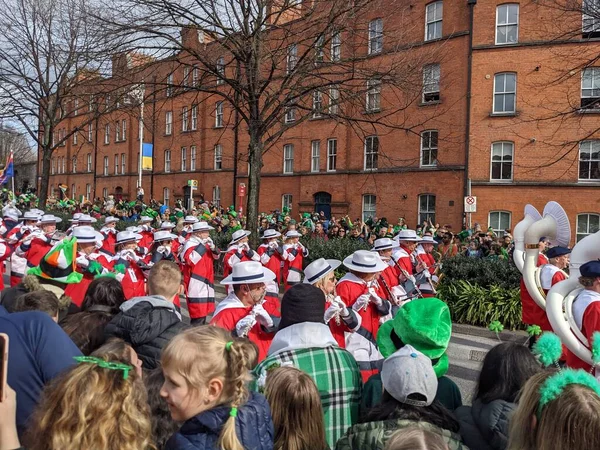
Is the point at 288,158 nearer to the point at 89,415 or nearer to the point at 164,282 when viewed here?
the point at 164,282

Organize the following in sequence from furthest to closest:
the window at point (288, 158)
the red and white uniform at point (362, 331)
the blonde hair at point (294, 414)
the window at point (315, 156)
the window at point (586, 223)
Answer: the window at point (288, 158) < the window at point (315, 156) < the window at point (586, 223) < the red and white uniform at point (362, 331) < the blonde hair at point (294, 414)

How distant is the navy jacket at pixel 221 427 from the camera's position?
2.29m

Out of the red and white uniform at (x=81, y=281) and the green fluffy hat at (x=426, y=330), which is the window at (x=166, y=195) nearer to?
the red and white uniform at (x=81, y=281)

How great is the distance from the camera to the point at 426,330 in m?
3.30

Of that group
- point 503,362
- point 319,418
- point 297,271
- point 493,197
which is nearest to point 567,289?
point 503,362

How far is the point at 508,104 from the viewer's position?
26375 mm

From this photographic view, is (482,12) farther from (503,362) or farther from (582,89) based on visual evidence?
(503,362)

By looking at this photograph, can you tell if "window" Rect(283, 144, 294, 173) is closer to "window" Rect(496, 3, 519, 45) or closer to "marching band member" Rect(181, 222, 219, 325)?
"window" Rect(496, 3, 519, 45)

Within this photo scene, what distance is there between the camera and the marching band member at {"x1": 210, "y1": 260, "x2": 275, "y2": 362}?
489cm

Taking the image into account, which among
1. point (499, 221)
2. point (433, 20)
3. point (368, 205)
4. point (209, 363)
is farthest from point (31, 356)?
point (368, 205)

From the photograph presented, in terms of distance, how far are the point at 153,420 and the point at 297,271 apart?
8963mm

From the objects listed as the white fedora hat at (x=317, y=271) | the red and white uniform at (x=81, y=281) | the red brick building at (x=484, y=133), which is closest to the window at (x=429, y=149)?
the red brick building at (x=484, y=133)

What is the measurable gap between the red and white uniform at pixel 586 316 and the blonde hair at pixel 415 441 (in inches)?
103

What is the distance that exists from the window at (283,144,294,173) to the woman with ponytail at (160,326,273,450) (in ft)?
108
